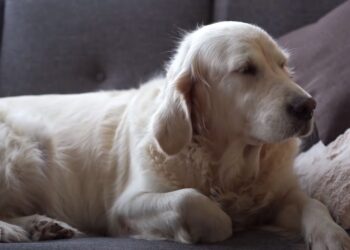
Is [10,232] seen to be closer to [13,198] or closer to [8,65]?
[13,198]

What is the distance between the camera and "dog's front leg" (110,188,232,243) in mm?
1313

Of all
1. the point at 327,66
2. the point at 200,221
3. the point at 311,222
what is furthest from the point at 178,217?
the point at 327,66

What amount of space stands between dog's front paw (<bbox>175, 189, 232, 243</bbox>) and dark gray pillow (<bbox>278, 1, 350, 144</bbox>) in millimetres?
506

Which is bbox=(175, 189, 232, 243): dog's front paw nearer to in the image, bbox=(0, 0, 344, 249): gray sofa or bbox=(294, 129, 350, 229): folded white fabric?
bbox=(294, 129, 350, 229): folded white fabric

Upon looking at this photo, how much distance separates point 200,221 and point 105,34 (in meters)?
1.30

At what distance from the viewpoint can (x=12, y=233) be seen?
137 cm

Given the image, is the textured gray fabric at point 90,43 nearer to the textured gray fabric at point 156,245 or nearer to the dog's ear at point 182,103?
the dog's ear at point 182,103

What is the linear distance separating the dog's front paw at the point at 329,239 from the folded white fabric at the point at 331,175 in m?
0.08

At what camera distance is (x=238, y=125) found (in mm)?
1412

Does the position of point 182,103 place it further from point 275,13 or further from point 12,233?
point 275,13

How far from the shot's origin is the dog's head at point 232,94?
132 centimetres

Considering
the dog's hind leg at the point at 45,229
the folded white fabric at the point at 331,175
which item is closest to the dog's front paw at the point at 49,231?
the dog's hind leg at the point at 45,229

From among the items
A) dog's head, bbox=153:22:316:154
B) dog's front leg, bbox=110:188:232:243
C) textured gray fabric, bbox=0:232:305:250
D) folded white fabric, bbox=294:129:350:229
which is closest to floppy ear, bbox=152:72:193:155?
dog's head, bbox=153:22:316:154

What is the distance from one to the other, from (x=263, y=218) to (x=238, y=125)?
11.5 inches
